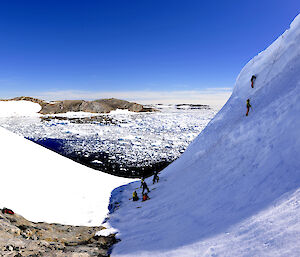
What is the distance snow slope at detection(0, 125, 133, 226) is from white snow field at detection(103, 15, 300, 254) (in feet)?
4.49

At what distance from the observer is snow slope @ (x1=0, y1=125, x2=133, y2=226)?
743cm

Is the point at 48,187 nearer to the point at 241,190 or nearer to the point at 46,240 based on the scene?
the point at 46,240

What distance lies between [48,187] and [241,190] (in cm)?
853

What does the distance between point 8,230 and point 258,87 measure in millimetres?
11167

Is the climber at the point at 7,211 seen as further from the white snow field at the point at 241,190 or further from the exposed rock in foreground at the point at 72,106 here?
the exposed rock in foreground at the point at 72,106

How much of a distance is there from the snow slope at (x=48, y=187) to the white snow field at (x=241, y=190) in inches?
53.9

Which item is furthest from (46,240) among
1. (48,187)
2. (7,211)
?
(48,187)

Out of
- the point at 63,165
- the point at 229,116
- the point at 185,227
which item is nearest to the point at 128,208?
the point at 185,227

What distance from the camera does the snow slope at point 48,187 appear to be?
7.43 meters

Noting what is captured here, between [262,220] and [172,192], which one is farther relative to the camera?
[172,192]

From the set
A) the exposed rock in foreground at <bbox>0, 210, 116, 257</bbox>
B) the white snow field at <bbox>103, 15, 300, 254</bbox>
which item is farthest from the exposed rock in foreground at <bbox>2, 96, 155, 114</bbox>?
the exposed rock in foreground at <bbox>0, 210, 116, 257</bbox>

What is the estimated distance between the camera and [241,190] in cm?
545

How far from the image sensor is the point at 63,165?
1180 centimetres

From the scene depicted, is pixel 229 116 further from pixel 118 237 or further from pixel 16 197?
pixel 16 197
